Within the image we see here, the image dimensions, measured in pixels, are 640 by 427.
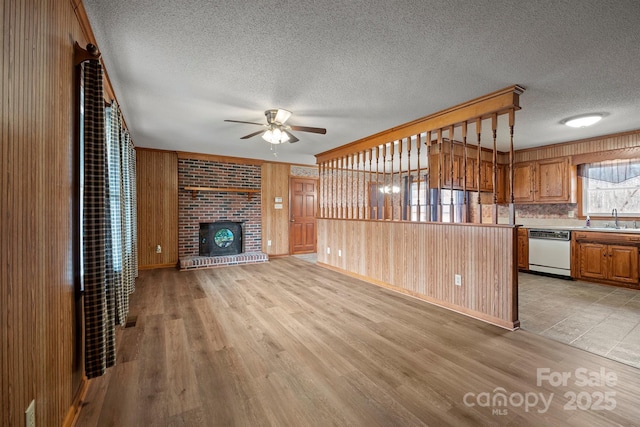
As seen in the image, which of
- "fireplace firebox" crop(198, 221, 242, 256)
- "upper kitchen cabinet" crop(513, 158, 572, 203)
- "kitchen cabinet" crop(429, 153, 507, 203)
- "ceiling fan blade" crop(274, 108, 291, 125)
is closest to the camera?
"ceiling fan blade" crop(274, 108, 291, 125)

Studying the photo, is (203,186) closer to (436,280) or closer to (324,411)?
(436,280)

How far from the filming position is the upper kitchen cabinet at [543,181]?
5.07 m

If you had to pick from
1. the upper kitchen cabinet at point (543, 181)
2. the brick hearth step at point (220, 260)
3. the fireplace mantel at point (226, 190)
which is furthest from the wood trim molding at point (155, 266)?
the upper kitchen cabinet at point (543, 181)

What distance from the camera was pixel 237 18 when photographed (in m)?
1.84

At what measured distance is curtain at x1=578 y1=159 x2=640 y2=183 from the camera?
4570 millimetres

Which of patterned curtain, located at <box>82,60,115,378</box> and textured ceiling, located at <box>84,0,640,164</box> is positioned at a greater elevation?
textured ceiling, located at <box>84,0,640,164</box>

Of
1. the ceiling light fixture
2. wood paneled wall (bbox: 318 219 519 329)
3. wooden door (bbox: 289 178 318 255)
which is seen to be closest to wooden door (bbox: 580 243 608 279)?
wood paneled wall (bbox: 318 219 519 329)

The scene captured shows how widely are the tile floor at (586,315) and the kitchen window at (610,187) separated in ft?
4.76

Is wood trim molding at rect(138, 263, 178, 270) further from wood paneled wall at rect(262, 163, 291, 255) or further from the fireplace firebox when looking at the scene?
wood paneled wall at rect(262, 163, 291, 255)

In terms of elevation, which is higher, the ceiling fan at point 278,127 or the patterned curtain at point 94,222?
the ceiling fan at point 278,127

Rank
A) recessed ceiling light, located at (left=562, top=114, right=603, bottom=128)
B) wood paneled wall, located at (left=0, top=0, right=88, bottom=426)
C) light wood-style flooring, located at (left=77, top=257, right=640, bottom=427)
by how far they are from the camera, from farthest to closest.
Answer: recessed ceiling light, located at (left=562, top=114, right=603, bottom=128), light wood-style flooring, located at (left=77, top=257, right=640, bottom=427), wood paneled wall, located at (left=0, top=0, right=88, bottom=426)

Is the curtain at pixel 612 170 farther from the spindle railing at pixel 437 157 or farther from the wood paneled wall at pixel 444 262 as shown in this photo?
the wood paneled wall at pixel 444 262

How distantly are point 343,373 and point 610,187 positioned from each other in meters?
5.82

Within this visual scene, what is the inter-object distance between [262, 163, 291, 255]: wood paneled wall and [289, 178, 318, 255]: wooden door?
17 centimetres
